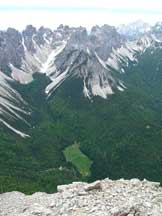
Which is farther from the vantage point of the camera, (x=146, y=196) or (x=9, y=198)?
(x=9, y=198)

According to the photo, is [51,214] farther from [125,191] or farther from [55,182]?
[55,182]

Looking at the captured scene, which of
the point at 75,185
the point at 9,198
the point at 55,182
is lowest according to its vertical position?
the point at 55,182

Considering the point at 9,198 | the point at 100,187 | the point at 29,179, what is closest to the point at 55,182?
the point at 29,179

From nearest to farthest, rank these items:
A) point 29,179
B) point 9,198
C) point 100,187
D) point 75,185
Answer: point 100,187 → point 75,185 → point 9,198 → point 29,179

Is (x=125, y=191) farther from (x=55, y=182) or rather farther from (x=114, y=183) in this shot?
(x=55, y=182)

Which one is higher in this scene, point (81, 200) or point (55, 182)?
point (81, 200)

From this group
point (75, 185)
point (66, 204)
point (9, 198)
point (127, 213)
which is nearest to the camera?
point (127, 213)
